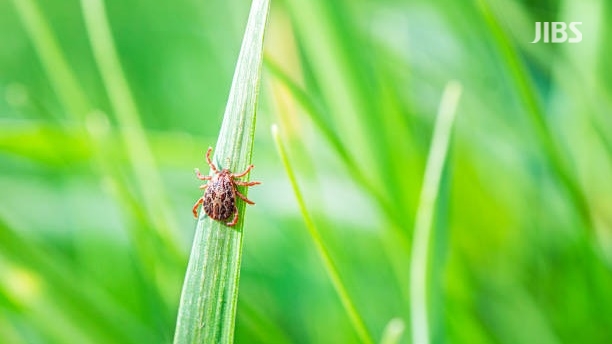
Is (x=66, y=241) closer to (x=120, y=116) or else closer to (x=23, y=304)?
(x=120, y=116)

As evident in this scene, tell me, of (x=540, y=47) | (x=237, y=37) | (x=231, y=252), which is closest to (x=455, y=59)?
(x=540, y=47)

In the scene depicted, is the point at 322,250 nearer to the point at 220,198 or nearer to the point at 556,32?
the point at 220,198

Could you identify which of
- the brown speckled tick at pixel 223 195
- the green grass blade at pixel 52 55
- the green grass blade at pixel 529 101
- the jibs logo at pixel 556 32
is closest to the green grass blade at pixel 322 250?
the brown speckled tick at pixel 223 195

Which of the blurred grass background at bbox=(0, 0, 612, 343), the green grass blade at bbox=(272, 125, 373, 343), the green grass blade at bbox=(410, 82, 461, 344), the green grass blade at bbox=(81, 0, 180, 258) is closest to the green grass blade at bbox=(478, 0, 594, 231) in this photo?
the blurred grass background at bbox=(0, 0, 612, 343)

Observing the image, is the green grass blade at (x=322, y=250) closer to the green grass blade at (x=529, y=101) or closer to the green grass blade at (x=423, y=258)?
the green grass blade at (x=423, y=258)

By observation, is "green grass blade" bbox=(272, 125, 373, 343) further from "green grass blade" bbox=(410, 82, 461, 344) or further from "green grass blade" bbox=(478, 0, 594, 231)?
"green grass blade" bbox=(478, 0, 594, 231)
